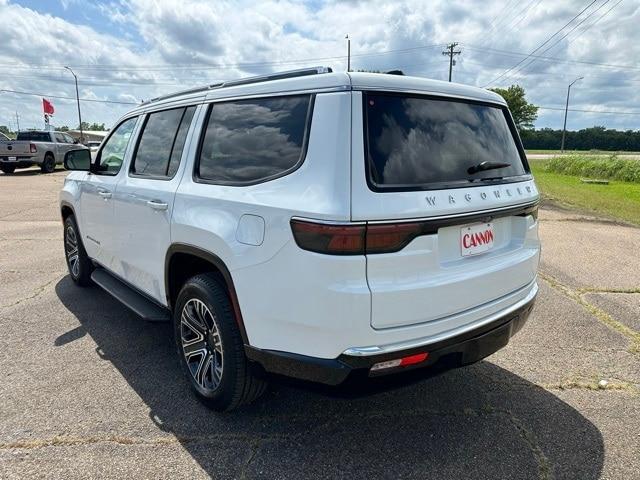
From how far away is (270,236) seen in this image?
226cm

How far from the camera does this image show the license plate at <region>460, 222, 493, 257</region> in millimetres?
2412

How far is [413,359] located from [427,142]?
1085mm

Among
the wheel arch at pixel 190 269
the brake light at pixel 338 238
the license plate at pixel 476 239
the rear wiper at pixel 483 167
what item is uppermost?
the rear wiper at pixel 483 167

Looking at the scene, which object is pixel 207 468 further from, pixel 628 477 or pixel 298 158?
pixel 628 477

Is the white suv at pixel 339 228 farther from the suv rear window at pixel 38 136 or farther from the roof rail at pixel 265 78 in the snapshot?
the suv rear window at pixel 38 136

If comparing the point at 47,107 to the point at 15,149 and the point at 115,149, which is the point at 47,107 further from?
the point at 115,149

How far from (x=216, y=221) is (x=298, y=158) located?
625 millimetres

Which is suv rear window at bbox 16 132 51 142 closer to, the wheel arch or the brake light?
the wheel arch

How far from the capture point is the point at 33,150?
818 inches

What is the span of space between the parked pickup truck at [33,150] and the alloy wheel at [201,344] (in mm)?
21644

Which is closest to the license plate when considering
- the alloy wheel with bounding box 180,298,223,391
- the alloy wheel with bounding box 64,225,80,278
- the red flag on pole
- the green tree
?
the alloy wheel with bounding box 180,298,223,391

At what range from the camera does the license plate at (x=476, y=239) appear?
95.0 inches

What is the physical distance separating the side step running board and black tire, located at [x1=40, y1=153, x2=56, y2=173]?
66.7 feet

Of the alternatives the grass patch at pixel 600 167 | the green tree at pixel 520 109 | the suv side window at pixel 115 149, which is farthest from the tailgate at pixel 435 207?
the green tree at pixel 520 109
